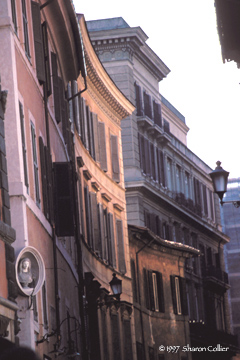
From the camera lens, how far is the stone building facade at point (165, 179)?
49.4 m

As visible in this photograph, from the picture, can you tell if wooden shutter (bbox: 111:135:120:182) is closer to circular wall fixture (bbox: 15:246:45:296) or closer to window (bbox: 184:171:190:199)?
circular wall fixture (bbox: 15:246:45:296)

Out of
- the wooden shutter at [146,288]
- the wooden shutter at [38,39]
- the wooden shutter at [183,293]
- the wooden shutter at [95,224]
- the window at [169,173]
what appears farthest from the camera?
the window at [169,173]

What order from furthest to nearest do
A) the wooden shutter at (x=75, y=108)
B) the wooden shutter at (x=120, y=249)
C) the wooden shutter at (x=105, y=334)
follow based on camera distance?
the wooden shutter at (x=120, y=249) < the wooden shutter at (x=105, y=334) < the wooden shutter at (x=75, y=108)

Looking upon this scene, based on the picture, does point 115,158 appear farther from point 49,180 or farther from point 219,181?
point 219,181

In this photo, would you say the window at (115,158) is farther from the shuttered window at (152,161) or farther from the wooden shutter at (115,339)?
the shuttered window at (152,161)

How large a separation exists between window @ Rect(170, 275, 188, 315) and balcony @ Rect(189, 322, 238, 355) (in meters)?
4.24

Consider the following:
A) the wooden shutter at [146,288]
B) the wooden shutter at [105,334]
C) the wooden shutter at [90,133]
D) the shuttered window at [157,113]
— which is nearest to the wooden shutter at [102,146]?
the wooden shutter at [90,133]

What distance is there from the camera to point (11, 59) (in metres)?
16.0

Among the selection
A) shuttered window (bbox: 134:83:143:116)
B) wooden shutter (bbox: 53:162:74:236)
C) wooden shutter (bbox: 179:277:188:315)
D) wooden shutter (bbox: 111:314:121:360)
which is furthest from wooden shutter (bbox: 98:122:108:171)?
shuttered window (bbox: 134:83:143:116)

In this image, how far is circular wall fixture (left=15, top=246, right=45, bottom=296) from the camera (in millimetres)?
15086

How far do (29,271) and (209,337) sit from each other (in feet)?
141

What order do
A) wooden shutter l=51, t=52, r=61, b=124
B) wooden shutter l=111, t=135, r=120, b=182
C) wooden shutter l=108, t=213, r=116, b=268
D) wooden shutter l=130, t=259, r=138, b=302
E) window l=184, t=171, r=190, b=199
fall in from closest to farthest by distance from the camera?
wooden shutter l=51, t=52, r=61, b=124 < wooden shutter l=108, t=213, r=116, b=268 < wooden shutter l=111, t=135, r=120, b=182 < wooden shutter l=130, t=259, r=138, b=302 < window l=184, t=171, r=190, b=199

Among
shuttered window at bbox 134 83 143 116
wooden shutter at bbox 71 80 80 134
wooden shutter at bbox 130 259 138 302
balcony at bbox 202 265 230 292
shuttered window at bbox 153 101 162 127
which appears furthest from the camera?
balcony at bbox 202 265 230 292

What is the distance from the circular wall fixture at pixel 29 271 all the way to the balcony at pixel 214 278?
46.5 meters
